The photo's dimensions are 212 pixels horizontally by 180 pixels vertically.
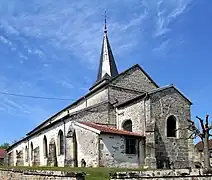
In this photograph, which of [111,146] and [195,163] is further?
[195,163]

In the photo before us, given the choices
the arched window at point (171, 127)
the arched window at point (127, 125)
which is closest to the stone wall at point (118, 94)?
the arched window at point (127, 125)

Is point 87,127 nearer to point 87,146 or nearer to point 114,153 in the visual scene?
point 87,146

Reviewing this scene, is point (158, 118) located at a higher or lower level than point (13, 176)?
higher

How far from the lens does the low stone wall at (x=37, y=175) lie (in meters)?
8.73

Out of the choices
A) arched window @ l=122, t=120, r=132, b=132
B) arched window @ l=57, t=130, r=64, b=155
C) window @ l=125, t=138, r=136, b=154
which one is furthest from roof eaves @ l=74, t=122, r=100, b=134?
arched window @ l=122, t=120, r=132, b=132

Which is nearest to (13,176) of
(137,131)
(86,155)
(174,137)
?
(86,155)

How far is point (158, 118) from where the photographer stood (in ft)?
83.0

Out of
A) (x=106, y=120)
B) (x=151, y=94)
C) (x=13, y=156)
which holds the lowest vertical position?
(x=13, y=156)

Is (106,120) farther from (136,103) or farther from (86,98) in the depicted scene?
(86,98)

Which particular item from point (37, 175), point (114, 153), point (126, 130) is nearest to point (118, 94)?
point (126, 130)

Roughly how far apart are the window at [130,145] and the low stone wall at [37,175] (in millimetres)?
9690

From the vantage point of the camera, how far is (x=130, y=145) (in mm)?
23812

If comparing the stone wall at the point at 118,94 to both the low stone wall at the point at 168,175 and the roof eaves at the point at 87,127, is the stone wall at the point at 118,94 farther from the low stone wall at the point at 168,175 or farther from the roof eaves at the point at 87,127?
the low stone wall at the point at 168,175

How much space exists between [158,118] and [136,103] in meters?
2.46
